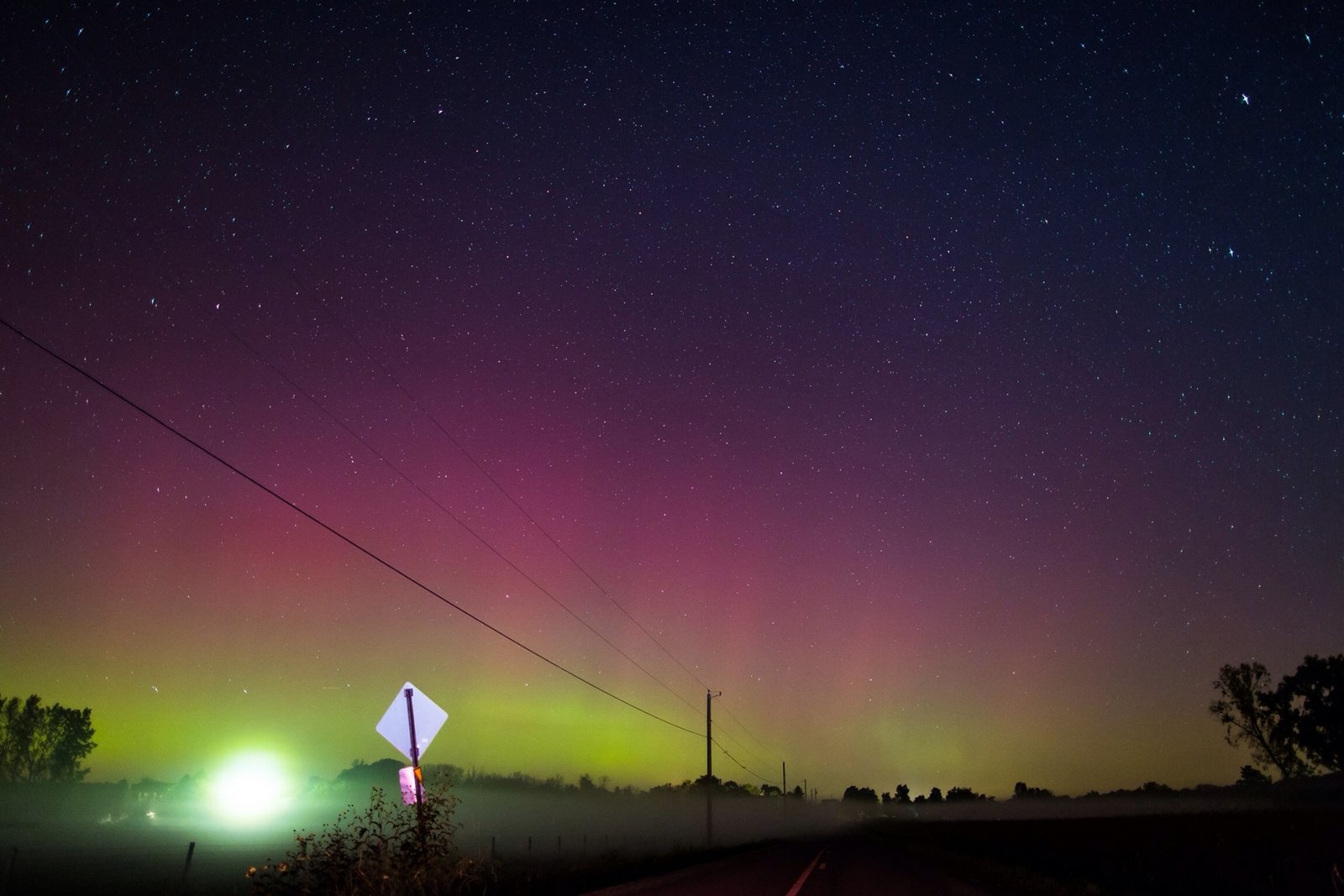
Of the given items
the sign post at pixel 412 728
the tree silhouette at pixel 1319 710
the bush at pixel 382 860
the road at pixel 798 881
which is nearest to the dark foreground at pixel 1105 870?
the road at pixel 798 881

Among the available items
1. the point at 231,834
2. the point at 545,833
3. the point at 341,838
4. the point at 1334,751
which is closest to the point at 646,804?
the point at 545,833

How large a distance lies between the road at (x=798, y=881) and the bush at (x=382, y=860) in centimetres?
330

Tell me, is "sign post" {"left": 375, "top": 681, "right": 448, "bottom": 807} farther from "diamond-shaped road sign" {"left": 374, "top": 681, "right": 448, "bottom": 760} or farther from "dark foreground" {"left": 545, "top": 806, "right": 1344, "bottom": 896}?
"dark foreground" {"left": 545, "top": 806, "right": 1344, "bottom": 896}

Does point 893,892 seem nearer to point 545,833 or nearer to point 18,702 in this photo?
point 545,833

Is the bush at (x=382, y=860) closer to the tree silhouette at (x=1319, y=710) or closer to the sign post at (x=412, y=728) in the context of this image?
the sign post at (x=412, y=728)

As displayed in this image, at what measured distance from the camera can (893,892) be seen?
15930 mm

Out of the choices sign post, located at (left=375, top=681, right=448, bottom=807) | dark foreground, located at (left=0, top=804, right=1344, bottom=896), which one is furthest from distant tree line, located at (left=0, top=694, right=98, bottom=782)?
sign post, located at (left=375, top=681, right=448, bottom=807)

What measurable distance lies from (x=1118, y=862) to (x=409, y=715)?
1988 centimetres

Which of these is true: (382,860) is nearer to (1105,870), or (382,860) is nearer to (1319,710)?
(1105,870)

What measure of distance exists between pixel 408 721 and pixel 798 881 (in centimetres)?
1210

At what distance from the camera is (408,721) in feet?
34.3

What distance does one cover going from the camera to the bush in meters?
10.7

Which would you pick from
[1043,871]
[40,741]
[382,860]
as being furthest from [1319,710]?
[40,741]

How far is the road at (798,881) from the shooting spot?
49.3 ft
